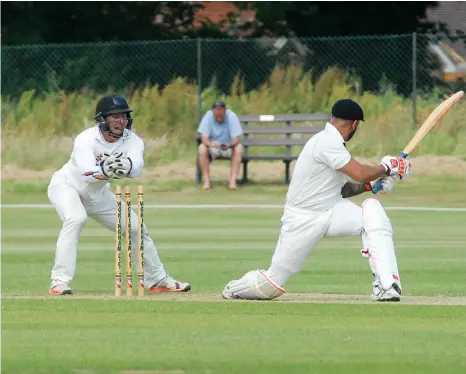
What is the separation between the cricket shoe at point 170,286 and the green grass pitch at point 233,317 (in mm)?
136

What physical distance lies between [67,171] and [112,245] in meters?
3.77

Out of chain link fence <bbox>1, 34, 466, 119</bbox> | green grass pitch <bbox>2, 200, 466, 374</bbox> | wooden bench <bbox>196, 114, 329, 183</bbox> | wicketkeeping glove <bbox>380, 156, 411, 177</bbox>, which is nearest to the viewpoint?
green grass pitch <bbox>2, 200, 466, 374</bbox>

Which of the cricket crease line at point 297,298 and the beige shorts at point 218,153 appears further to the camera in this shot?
the beige shorts at point 218,153

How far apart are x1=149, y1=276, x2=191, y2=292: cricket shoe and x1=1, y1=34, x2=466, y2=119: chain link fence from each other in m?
12.3

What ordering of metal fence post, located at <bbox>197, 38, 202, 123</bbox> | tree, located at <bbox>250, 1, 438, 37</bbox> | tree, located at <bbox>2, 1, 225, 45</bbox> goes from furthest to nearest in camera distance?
tree, located at <bbox>2, 1, 225, 45</bbox> < tree, located at <bbox>250, 1, 438, 37</bbox> < metal fence post, located at <bbox>197, 38, 202, 123</bbox>

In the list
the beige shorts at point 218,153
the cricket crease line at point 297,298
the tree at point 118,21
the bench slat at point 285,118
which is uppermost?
the tree at point 118,21

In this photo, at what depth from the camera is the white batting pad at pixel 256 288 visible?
9.93m

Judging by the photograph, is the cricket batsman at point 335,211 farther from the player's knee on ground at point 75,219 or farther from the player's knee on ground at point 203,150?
the player's knee on ground at point 203,150

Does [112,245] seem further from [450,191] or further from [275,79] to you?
[275,79]

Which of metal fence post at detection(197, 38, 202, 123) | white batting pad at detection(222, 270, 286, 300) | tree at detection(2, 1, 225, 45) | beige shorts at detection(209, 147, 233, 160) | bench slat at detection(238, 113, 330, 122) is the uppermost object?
tree at detection(2, 1, 225, 45)

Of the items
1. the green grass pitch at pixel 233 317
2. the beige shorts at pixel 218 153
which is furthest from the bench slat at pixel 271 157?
the green grass pitch at pixel 233 317

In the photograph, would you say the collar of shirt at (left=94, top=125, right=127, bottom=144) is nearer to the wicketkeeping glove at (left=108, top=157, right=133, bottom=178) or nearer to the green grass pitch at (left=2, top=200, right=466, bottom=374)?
the wicketkeeping glove at (left=108, top=157, right=133, bottom=178)

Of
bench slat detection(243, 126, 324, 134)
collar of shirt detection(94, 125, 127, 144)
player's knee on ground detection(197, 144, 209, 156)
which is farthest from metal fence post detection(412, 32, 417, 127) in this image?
collar of shirt detection(94, 125, 127, 144)

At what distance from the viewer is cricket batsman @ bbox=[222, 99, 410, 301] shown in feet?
31.6
